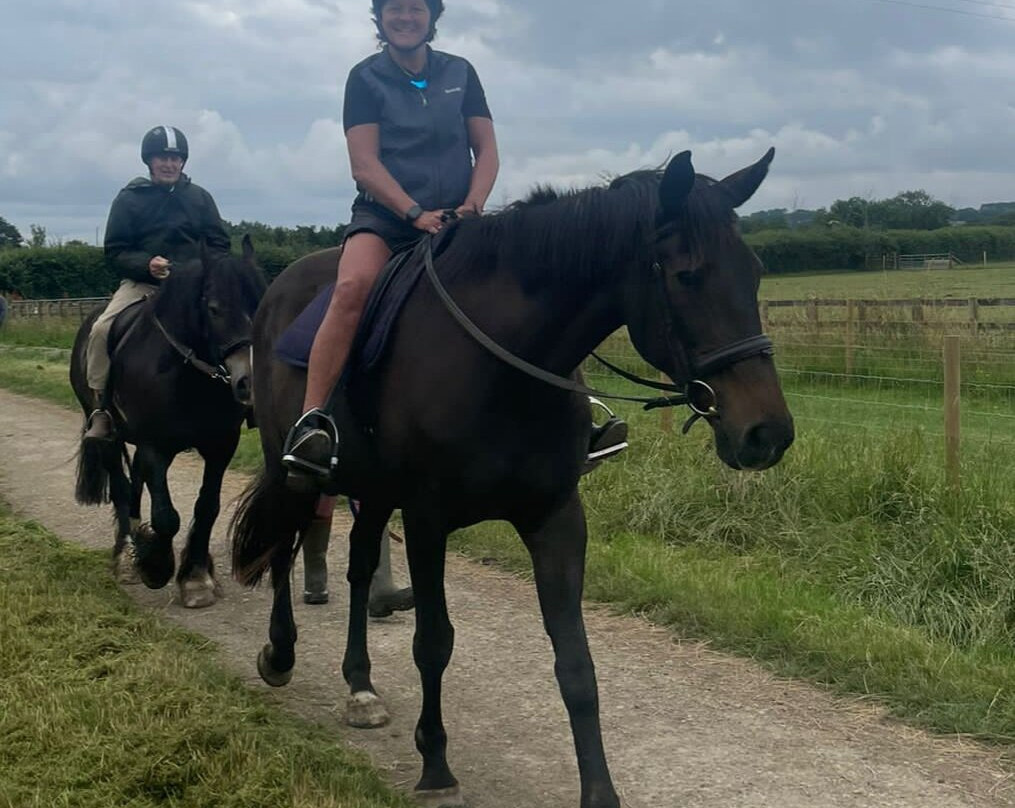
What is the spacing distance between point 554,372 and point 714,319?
689 mm

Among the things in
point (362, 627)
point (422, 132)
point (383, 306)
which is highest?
point (422, 132)

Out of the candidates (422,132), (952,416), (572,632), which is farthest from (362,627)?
(952,416)

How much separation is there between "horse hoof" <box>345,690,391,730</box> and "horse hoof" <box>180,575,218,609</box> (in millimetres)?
2157

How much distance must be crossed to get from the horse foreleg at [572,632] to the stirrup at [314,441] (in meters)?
0.84

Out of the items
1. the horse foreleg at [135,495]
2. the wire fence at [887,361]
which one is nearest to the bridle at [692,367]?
the horse foreleg at [135,495]

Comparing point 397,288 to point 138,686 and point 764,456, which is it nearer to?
point 764,456

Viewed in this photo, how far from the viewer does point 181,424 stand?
22.2 ft

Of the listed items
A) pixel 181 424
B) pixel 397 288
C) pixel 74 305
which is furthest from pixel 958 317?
pixel 74 305

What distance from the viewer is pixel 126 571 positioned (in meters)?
7.11

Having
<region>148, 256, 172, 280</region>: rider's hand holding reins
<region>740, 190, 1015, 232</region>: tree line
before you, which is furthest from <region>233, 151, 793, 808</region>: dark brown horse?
<region>740, 190, 1015, 232</region>: tree line

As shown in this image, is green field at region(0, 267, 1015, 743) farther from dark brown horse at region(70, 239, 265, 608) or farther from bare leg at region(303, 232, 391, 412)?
bare leg at region(303, 232, 391, 412)

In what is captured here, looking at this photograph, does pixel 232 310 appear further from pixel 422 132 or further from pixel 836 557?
pixel 836 557

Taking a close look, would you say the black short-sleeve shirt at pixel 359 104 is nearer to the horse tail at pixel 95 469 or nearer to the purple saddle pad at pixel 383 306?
the purple saddle pad at pixel 383 306

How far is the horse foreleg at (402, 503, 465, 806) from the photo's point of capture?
3.80 m
